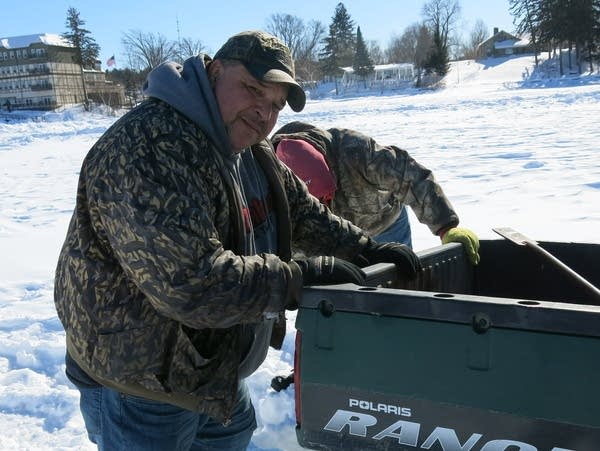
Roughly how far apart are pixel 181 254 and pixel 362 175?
217 cm

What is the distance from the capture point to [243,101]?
1.83 metres

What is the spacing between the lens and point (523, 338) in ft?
4.62

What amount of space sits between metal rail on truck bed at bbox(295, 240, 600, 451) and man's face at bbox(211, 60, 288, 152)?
541mm

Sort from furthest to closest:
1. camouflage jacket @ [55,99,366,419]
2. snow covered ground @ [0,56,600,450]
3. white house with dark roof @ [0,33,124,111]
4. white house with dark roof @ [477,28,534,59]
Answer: white house with dark roof @ [477,28,534,59] → white house with dark roof @ [0,33,124,111] → snow covered ground @ [0,56,600,450] → camouflage jacket @ [55,99,366,419]

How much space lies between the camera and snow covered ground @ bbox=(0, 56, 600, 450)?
134 inches

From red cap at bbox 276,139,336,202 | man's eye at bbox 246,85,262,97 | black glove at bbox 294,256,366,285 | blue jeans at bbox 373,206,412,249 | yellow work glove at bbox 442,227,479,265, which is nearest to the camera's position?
black glove at bbox 294,256,366,285

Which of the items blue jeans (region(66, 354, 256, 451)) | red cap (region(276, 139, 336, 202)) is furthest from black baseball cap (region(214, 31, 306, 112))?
red cap (region(276, 139, 336, 202))

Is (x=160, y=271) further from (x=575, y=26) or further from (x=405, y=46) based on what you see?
(x=405, y=46)

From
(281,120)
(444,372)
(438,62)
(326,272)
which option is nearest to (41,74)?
(438,62)

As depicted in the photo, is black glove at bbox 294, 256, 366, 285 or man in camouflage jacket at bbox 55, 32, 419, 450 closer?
man in camouflage jacket at bbox 55, 32, 419, 450

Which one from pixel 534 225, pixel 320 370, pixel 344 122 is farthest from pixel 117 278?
pixel 344 122

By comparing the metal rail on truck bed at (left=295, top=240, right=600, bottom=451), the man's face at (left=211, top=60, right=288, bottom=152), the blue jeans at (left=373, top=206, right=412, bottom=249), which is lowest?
the blue jeans at (left=373, top=206, right=412, bottom=249)

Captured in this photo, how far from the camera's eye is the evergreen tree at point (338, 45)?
70375 mm

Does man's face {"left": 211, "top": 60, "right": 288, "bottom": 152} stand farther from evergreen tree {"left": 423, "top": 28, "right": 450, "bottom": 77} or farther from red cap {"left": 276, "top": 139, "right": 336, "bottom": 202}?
evergreen tree {"left": 423, "top": 28, "right": 450, "bottom": 77}
